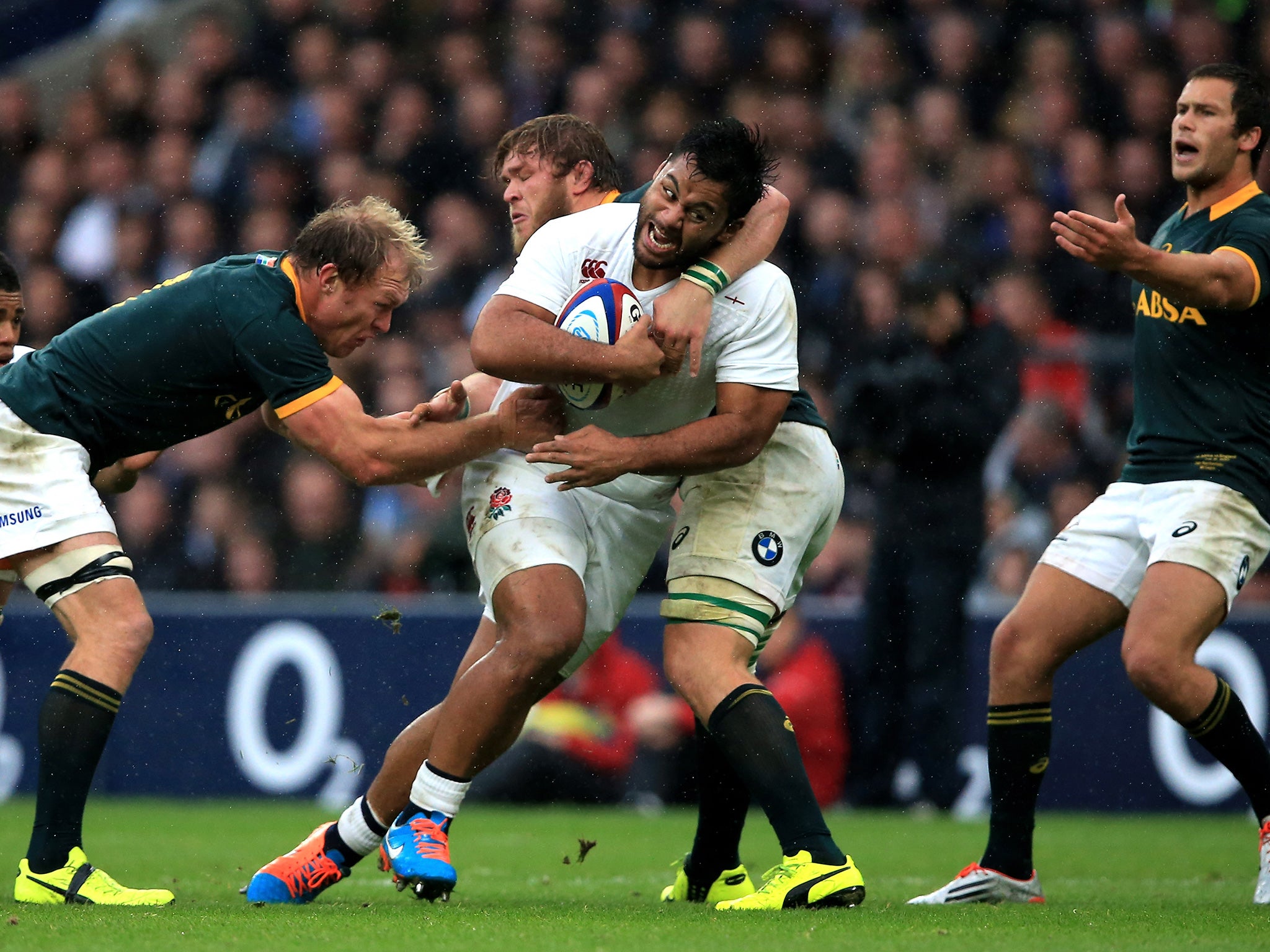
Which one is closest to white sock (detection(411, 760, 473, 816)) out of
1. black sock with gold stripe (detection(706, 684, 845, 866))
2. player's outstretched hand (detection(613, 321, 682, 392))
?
black sock with gold stripe (detection(706, 684, 845, 866))

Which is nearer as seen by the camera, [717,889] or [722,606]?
[722,606]

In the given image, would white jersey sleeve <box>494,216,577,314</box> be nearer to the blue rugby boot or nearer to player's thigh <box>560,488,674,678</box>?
player's thigh <box>560,488,674,678</box>

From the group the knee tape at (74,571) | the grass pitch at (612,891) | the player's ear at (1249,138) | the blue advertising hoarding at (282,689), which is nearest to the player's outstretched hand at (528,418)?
the knee tape at (74,571)

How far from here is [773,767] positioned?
4.43 meters

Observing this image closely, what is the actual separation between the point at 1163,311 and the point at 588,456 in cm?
→ 197

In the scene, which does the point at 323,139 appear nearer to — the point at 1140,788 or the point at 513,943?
the point at 1140,788

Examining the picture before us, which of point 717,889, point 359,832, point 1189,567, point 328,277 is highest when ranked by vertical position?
point 328,277

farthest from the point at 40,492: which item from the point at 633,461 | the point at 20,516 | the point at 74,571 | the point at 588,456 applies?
the point at 633,461

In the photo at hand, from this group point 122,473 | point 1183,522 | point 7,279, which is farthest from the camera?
point 122,473

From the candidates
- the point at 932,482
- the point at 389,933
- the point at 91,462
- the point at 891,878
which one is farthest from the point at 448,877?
the point at 932,482

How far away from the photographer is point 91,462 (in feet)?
16.2

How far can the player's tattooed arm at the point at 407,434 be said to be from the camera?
4668 millimetres

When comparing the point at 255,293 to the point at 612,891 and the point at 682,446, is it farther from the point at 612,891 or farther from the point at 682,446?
the point at 612,891

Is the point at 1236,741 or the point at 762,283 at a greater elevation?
the point at 762,283
